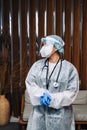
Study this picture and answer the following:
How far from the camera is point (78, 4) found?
4301mm

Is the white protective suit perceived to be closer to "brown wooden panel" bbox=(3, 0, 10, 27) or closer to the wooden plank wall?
the wooden plank wall

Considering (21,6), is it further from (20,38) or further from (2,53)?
(2,53)

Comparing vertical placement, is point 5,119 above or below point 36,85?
below

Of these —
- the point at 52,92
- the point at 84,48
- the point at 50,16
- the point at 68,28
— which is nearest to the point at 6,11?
the point at 50,16

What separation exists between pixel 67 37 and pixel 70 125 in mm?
1980

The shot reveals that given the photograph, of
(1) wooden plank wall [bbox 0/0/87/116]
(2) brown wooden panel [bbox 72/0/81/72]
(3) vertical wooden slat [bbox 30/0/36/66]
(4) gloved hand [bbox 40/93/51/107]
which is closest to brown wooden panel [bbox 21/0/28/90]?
(1) wooden plank wall [bbox 0/0/87/116]

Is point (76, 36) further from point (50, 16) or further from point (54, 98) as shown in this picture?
point (54, 98)

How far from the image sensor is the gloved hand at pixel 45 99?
255 centimetres

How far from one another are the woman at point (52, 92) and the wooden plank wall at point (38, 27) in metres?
1.65

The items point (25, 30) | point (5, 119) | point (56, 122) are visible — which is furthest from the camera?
point (25, 30)

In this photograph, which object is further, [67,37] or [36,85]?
[67,37]

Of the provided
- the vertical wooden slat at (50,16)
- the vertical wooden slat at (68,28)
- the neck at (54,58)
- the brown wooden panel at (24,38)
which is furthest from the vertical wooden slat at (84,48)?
the neck at (54,58)

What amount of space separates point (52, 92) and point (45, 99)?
150 millimetres

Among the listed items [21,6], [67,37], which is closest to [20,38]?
[21,6]
